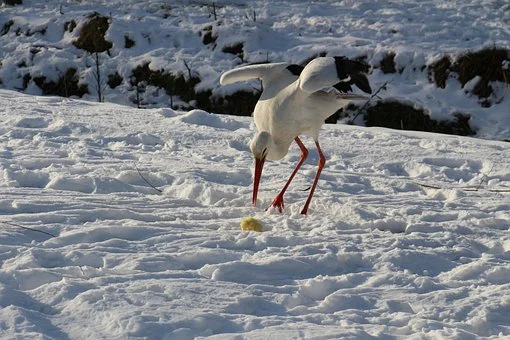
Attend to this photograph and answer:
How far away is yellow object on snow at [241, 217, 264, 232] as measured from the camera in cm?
561

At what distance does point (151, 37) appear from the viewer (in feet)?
52.5

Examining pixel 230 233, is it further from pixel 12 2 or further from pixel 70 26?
pixel 12 2

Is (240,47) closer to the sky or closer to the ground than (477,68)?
closer to the ground

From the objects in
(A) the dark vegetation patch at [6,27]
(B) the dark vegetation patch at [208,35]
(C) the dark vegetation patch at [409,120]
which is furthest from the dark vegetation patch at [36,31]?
(C) the dark vegetation patch at [409,120]

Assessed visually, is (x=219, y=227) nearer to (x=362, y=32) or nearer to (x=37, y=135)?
(x=37, y=135)

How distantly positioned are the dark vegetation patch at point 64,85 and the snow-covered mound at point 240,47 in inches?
0.8

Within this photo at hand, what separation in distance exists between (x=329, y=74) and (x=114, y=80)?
32.5 feet

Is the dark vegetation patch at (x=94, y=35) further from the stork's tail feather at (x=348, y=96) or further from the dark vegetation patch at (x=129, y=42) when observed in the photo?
the stork's tail feather at (x=348, y=96)

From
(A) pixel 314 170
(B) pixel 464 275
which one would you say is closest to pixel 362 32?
(A) pixel 314 170

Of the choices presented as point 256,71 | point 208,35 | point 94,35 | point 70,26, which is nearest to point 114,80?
point 94,35

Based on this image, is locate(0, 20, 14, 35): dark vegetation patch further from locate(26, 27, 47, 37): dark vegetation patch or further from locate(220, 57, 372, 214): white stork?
locate(220, 57, 372, 214): white stork

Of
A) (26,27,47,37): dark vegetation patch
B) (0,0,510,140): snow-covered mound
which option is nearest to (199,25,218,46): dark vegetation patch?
(0,0,510,140): snow-covered mound

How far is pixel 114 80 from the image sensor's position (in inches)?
604

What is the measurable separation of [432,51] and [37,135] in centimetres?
790
